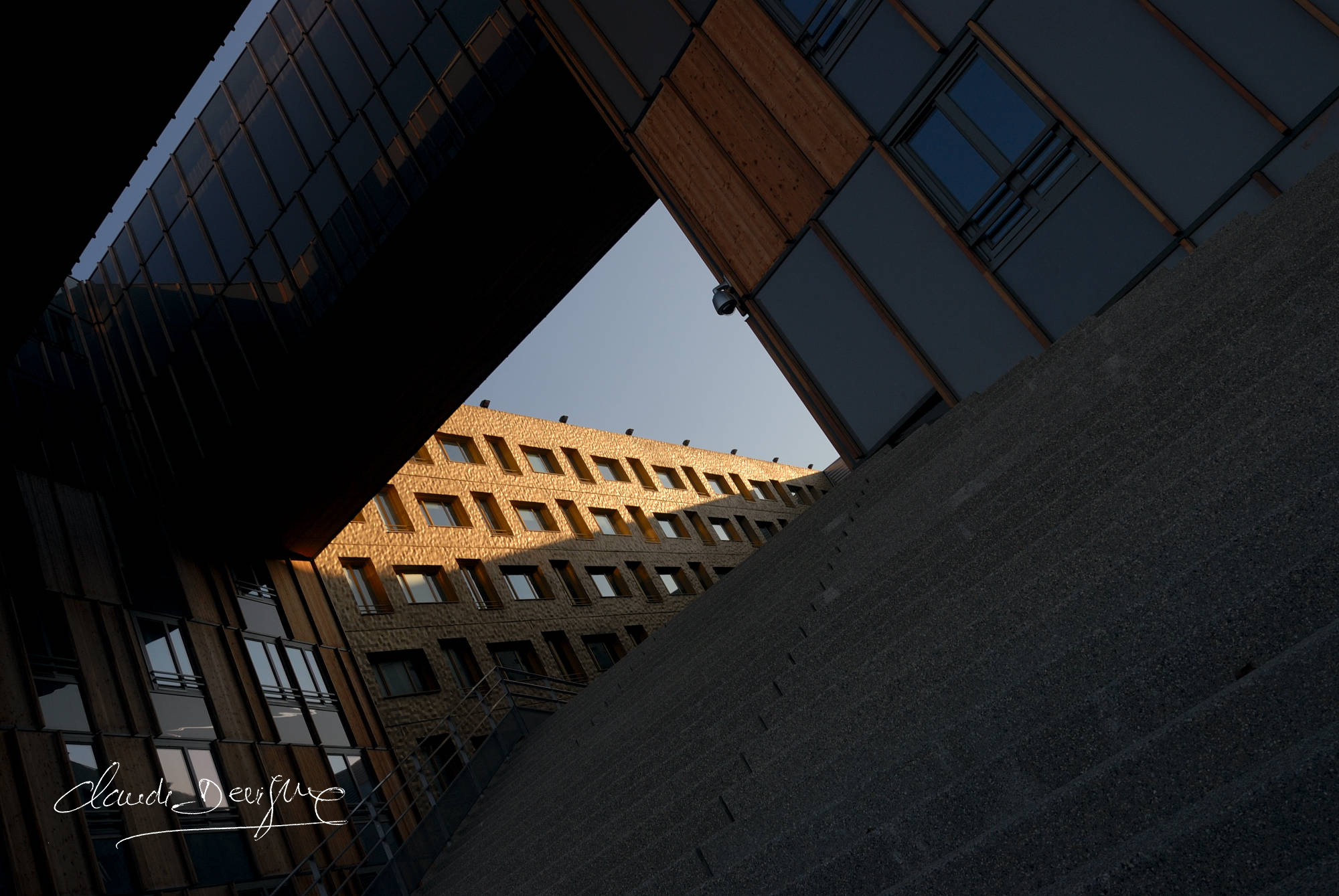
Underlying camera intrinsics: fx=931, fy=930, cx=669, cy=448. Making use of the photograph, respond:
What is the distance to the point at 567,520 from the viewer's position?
31062mm

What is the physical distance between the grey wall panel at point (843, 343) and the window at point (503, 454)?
19119 millimetres

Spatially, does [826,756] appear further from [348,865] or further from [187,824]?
[348,865]

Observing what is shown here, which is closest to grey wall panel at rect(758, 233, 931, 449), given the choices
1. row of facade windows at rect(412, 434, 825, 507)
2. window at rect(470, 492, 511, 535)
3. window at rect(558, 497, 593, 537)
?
row of facade windows at rect(412, 434, 825, 507)

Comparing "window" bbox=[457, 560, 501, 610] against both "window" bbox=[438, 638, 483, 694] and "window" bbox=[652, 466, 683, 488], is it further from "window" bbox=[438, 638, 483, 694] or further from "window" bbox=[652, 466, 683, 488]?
"window" bbox=[652, 466, 683, 488]

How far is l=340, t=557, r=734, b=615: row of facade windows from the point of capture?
77.3ft

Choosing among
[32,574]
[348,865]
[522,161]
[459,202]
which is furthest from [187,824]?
[522,161]

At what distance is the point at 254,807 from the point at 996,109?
51.1ft

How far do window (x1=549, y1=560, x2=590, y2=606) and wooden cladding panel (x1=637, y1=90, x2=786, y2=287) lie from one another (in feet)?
56.7

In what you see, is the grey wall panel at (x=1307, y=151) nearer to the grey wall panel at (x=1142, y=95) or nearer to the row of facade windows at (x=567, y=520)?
the grey wall panel at (x=1142, y=95)

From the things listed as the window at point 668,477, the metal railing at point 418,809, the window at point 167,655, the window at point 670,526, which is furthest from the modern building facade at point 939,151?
the window at point 668,477

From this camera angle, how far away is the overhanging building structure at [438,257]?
30.2 feet

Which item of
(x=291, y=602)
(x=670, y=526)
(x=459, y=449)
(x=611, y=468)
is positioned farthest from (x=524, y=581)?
(x=670, y=526)

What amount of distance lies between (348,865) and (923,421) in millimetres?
12869

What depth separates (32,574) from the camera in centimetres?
1498
